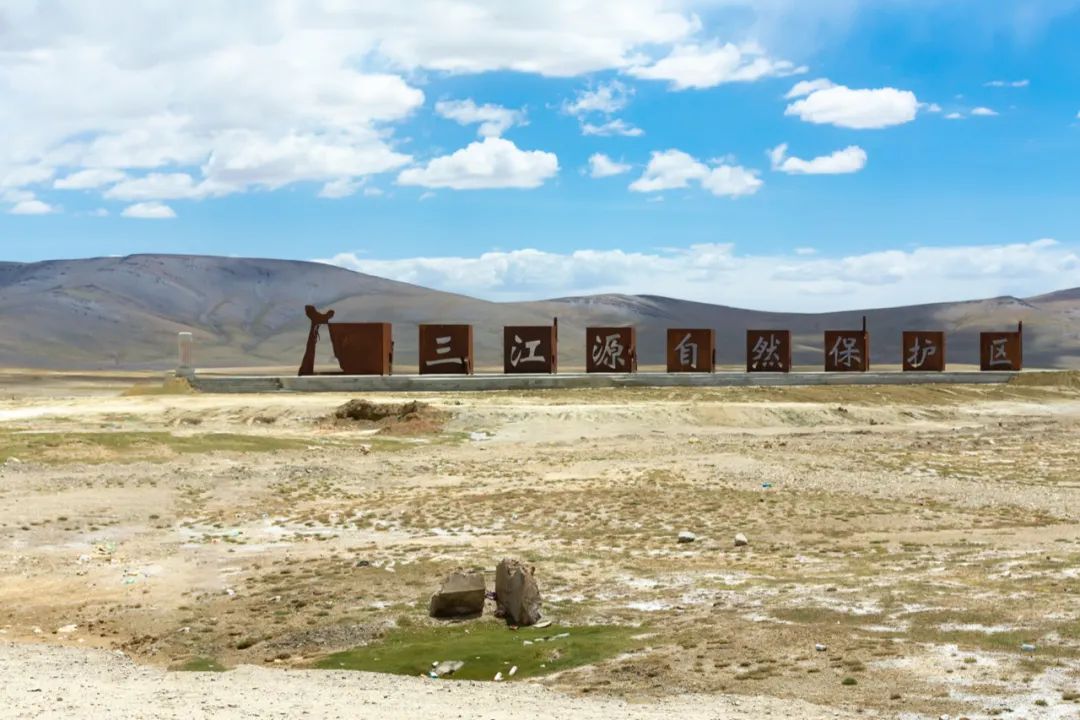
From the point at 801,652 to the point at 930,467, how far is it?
19234 mm

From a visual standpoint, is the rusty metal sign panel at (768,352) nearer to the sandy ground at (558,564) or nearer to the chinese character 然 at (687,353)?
the chinese character 然 at (687,353)

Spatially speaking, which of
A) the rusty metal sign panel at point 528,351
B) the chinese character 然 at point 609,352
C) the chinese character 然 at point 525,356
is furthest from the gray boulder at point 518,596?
the chinese character 然 at point 609,352

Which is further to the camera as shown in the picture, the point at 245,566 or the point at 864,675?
the point at 245,566

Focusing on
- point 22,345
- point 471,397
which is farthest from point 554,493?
point 22,345

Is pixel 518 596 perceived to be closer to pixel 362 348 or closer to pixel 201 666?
pixel 201 666

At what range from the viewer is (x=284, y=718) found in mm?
9609

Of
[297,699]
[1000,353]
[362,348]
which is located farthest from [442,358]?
[297,699]

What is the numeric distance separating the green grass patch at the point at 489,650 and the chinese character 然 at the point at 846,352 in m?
54.0

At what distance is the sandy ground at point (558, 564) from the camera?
34.8 feet

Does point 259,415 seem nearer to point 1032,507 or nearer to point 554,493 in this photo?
point 554,493

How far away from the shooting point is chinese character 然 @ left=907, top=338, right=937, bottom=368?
225 ft

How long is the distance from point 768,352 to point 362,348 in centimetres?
2268

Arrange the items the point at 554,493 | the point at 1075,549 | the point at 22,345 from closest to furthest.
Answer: the point at 1075,549 → the point at 554,493 → the point at 22,345

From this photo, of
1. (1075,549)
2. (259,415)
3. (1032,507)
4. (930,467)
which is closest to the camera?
(1075,549)
